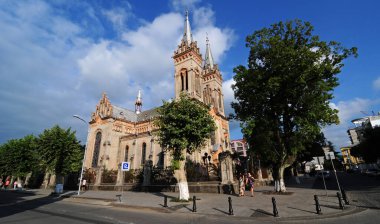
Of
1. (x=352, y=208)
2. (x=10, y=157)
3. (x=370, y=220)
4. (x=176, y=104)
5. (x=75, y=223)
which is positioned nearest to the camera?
(x=370, y=220)

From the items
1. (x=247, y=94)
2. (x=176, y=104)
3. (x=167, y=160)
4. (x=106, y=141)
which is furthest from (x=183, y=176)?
(x=106, y=141)

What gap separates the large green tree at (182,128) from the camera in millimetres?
16344

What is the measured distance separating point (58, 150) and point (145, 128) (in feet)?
74.6

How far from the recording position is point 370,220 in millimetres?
8094

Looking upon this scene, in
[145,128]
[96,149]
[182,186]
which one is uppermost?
[145,128]

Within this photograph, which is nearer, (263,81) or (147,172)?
(263,81)

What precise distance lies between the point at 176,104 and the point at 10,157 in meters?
42.3

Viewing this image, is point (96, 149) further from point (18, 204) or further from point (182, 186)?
point (182, 186)

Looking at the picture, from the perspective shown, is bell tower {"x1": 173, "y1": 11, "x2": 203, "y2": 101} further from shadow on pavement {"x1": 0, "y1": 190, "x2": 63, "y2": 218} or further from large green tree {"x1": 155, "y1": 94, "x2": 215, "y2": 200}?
shadow on pavement {"x1": 0, "y1": 190, "x2": 63, "y2": 218}

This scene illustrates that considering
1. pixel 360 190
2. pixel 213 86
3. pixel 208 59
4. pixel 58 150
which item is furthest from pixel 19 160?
pixel 360 190

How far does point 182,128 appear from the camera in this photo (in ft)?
54.5

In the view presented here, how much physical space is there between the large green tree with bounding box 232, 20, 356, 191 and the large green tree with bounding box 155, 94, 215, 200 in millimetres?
5055

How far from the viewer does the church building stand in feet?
135

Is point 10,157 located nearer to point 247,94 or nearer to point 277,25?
point 247,94
